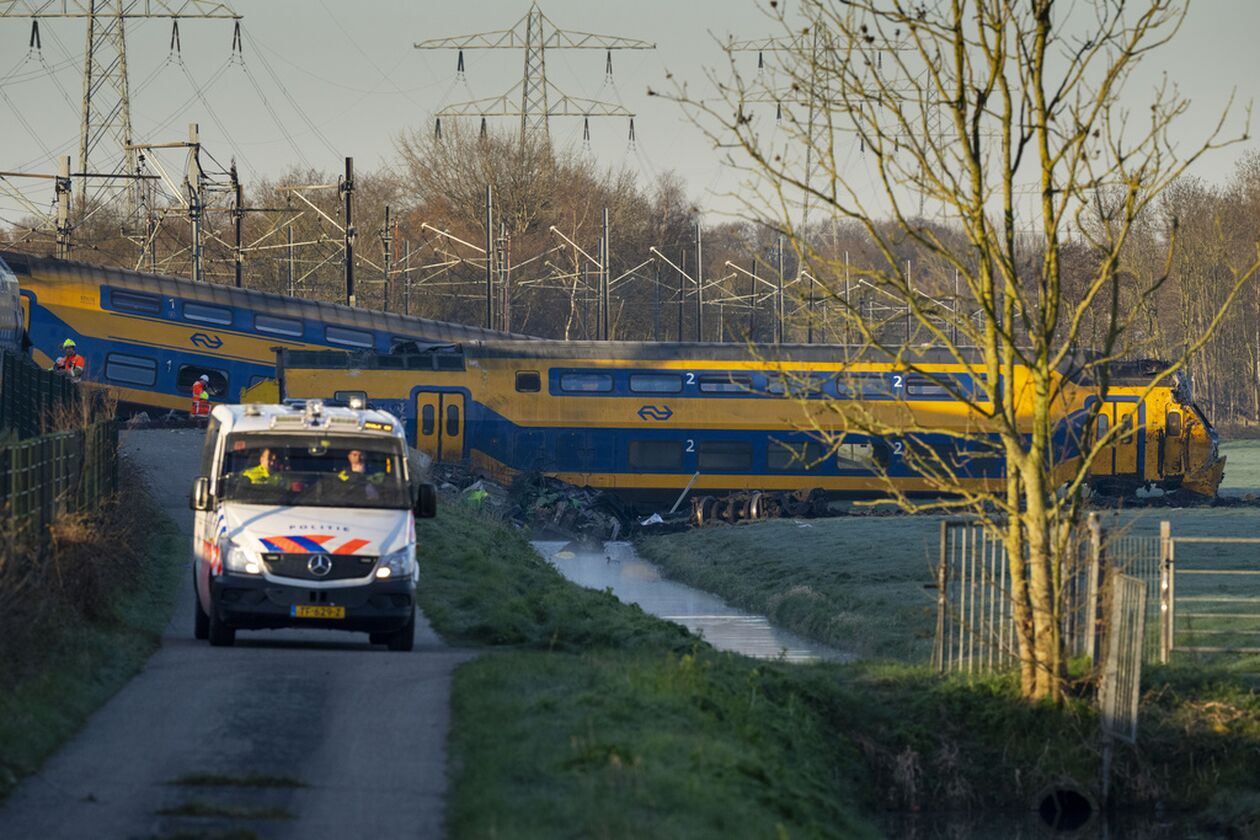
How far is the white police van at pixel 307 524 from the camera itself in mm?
17844

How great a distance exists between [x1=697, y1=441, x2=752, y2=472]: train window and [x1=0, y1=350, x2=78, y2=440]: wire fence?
93.0 ft

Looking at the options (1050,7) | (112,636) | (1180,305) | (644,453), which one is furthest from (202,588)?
(1180,305)

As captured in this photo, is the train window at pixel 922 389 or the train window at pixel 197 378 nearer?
the train window at pixel 922 389

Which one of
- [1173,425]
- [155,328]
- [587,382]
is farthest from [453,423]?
[1173,425]

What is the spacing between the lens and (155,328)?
183ft

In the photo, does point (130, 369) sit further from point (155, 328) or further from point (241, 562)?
point (241, 562)

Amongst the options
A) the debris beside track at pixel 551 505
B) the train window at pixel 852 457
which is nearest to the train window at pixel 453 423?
the debris beside track at pixel 551 505

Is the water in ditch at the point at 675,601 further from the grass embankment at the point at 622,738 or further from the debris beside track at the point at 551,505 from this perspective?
the grass embankment at the point at 622,738

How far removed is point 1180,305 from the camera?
10781 cm

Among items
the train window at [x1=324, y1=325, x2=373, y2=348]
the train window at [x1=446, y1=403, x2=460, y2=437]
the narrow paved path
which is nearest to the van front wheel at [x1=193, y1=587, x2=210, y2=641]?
the narrow paved path

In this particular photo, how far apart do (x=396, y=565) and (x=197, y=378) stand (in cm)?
4018

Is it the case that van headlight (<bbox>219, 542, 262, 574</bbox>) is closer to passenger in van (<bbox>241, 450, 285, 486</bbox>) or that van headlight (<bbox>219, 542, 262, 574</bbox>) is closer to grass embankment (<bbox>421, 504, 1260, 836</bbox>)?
passenger in van (<bbox>241, 450, 285, 486</bbox>)

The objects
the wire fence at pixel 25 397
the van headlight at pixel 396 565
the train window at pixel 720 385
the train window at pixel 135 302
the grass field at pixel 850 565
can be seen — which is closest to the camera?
the van headlight at pixel 396 565

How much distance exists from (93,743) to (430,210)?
11064 centimetres
